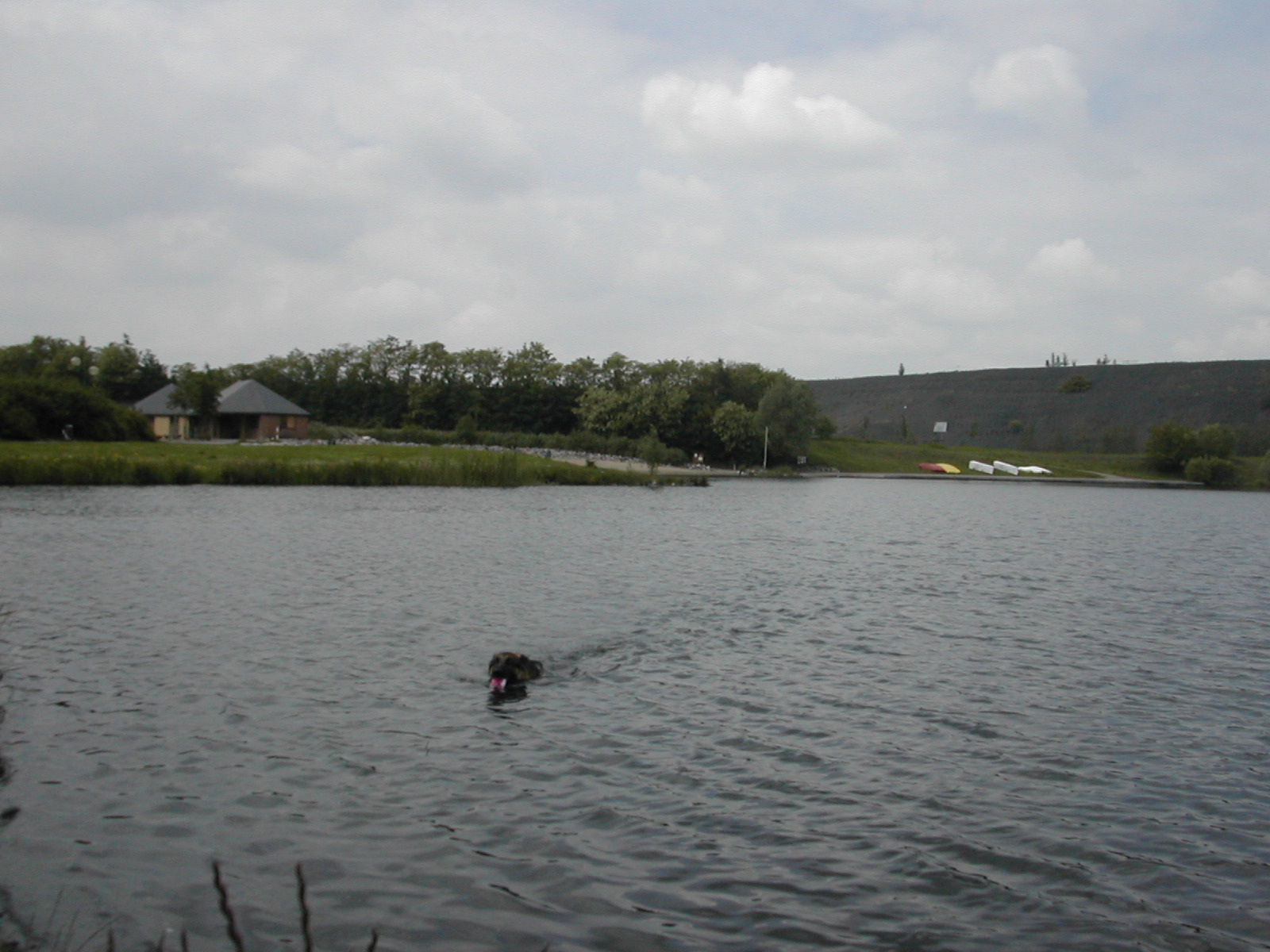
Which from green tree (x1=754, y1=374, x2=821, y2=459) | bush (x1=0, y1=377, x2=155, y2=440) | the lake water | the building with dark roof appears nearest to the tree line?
green tree (x1=754, y1=374, x2=821, y2=459)

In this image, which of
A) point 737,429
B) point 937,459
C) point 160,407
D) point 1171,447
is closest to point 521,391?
point 737,429

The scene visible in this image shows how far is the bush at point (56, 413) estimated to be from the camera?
64.6 m

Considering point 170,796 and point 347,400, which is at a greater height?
point 347,400

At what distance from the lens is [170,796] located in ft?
31.9

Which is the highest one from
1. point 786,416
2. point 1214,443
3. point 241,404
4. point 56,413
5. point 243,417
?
point 786,416

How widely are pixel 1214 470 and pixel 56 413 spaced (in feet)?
429

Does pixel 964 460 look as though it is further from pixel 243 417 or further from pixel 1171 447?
pixel 243 417

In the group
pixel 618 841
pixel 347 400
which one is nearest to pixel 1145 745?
pixel 618 841

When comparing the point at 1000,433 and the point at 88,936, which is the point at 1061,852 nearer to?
the point at 88,936

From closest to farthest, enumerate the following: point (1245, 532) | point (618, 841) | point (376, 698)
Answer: point (618, 841) < point (376, 698) < point (1245, 532)

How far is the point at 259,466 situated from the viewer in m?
58.2

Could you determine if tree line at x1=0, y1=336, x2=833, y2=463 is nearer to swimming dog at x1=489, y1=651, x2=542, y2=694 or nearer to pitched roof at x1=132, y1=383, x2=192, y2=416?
pitched roof at x1=132, y1=383, x2=192, y2=416

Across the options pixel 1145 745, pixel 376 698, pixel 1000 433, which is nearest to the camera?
pixel 1145 745

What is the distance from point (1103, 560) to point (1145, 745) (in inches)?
977
